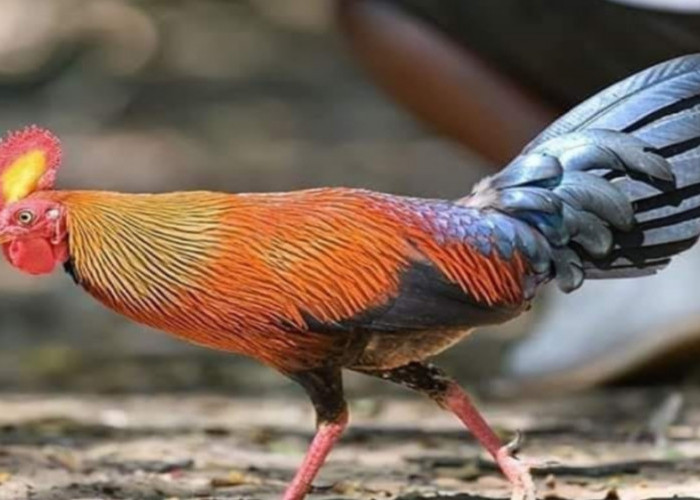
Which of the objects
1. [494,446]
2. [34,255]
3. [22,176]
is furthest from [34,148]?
[494,446]

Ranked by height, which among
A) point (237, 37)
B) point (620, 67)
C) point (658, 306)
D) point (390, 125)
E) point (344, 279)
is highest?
point (237, 37)

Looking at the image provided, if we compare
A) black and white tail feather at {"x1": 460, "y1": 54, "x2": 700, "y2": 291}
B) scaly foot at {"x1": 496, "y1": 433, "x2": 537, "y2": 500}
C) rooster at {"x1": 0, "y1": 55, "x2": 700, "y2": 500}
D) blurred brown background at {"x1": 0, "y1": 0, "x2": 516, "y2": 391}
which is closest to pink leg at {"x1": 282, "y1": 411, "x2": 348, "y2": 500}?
rooster at {"x1": 0, "y1": 55, "x2": 700, "y2": 500}

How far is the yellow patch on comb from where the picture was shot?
10.5ft

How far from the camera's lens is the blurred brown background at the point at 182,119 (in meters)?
7.73

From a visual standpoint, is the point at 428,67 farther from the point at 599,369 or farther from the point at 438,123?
the point at 599,369

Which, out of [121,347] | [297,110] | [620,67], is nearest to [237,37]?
[297,110]

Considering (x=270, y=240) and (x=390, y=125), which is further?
(x=390, y=125)

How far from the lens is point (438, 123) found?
20.9 ft

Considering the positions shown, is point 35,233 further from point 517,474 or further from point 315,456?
point 517,474

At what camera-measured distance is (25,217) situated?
10.3 feet

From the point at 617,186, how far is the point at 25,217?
3.48ft

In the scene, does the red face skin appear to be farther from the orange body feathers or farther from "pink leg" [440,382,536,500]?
"pink leg" [440,382,536,500]

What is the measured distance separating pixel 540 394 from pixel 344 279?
2.81 metres

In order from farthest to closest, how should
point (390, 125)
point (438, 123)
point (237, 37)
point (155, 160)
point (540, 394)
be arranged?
point (237, 37) → point (390, 125) → point (155, 160) → point (438, 123) → point (540, 394)
